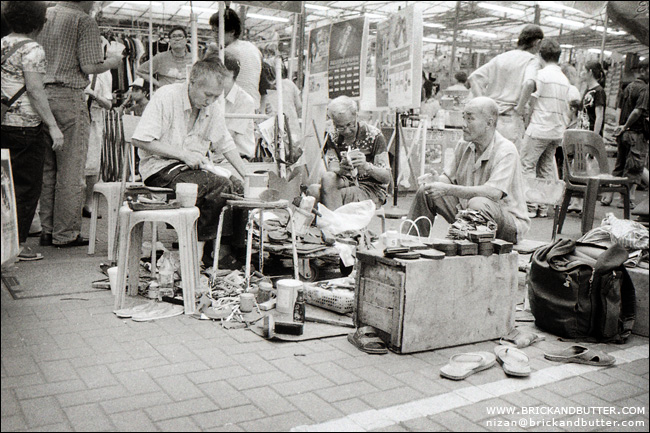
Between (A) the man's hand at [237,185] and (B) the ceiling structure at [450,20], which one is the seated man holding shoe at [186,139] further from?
(B) the ceiling structure at [450,20]

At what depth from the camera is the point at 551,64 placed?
7.45m

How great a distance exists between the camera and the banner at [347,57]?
219 inches

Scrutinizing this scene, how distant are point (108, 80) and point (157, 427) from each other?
557 cm

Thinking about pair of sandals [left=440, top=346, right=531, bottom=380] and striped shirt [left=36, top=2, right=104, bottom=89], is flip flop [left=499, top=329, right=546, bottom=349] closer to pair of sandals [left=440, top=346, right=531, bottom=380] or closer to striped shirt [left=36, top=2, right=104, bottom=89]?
pair of sandals [left=440, top=346, right=531, bottom=380]

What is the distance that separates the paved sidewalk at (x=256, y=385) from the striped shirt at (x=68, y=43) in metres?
2.22

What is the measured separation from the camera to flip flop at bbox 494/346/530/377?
2971mm

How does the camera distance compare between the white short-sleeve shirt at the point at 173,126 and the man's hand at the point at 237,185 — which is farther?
the man's hand at the point at 237,185

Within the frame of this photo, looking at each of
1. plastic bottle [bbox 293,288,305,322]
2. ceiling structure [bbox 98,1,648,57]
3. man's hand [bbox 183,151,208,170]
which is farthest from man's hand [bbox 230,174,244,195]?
ceiling structure [bbox 98,1,648,57]

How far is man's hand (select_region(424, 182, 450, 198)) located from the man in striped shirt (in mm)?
3166

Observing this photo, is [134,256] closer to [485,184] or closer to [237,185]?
[237,185]

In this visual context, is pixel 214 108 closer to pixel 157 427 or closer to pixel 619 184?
pixel 157 427

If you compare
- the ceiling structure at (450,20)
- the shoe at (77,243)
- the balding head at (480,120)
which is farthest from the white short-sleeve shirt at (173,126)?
the ceiling structure at (450,20)

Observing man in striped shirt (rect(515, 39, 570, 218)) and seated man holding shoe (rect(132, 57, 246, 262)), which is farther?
man in striped shirt (rect(515, 39, 570, 218))

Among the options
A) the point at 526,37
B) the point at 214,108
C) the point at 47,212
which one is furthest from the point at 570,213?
the point at 47,212
